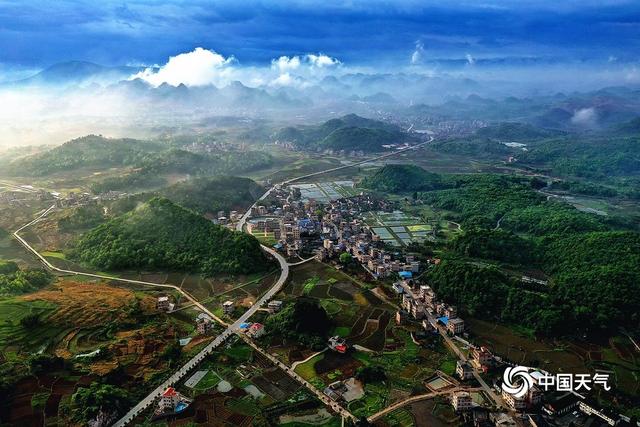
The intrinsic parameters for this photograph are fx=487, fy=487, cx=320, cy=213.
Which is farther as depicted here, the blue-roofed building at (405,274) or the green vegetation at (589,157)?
the green vegetation at (589,157)

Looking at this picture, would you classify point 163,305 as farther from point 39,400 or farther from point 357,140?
point 357,140

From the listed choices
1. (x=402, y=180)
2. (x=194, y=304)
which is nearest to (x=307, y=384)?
(x=194, y=304)

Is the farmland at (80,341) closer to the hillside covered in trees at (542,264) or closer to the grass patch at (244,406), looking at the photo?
the grass patch at (244,406)

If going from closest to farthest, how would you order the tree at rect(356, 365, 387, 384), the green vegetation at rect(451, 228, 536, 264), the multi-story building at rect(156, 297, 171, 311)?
1. the tree at rect(356, 365, 387, 384)
2. the multi-story building at rect(156, 297, 171, 311)
3. the green vegetation at rect(451, 228, 536, 264)

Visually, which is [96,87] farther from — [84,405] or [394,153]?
[84,405]

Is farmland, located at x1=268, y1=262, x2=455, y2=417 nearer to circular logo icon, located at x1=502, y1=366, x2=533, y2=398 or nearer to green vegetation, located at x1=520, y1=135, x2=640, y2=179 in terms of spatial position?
circular logo icon, located at x1=502, y1=366, x2=533, y2=398

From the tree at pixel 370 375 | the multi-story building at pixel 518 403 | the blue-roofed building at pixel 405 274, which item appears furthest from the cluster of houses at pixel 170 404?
the blue-roofed building at pixel 405 274

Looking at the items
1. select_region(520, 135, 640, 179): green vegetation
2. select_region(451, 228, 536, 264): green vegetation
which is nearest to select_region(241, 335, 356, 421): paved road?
select_region(451, 228, 536, 264): green vegetation
